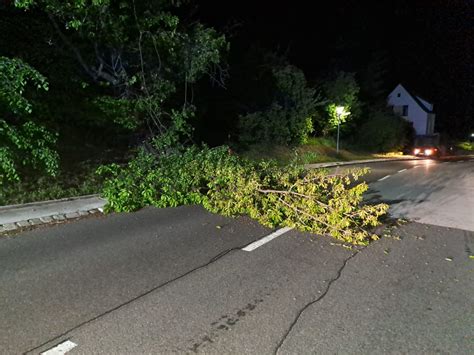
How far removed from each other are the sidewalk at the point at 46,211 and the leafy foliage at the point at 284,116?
15867 mm

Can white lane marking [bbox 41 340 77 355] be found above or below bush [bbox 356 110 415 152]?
below

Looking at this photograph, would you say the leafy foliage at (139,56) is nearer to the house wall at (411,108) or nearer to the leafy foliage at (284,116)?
the leafy foliage at (284,116)

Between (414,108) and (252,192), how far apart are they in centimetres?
5478

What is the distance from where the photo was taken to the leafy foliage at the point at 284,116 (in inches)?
953

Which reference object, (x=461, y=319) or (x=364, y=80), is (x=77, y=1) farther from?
(x=364, y=80)

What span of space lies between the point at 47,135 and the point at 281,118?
18.3 m

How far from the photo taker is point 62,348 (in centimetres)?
339

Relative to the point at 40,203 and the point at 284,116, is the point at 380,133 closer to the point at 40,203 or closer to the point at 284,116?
the point at 284,116

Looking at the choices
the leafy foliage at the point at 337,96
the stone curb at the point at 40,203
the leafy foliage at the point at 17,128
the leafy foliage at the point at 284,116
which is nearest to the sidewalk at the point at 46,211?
the stone curb at the point at 40,203

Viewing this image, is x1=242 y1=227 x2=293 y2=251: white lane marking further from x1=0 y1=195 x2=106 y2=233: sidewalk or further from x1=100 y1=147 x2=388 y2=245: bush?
x1=0 y1=195 x2=106 y2=233: sidewalk

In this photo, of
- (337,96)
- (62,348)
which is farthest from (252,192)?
(337,96)

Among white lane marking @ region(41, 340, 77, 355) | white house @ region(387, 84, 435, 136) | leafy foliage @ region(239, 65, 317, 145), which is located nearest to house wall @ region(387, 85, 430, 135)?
white house @ region(387, 84, 435, 136)

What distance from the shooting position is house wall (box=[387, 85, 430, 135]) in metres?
54.6

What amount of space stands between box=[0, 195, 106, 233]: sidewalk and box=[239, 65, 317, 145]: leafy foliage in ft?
52.1
